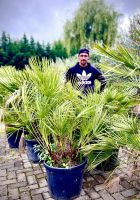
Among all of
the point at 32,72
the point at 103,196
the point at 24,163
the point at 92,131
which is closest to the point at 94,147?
the point at 92,131

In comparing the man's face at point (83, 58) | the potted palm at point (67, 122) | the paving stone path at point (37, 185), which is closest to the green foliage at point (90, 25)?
the man's face at point (83, 58)

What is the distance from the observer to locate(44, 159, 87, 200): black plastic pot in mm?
3477

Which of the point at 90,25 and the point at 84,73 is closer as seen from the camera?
the point at 84,73

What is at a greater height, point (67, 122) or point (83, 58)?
point (83, 58)

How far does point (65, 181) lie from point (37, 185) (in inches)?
29.4

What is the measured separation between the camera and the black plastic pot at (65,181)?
11.4 feet

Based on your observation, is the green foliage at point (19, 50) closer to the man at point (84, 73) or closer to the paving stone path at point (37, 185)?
the man at point (84, 73)

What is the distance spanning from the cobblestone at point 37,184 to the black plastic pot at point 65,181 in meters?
0.14

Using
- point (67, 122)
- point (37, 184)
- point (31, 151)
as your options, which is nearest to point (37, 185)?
point (37, 184)

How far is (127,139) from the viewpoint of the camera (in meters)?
2.91

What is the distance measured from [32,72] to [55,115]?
1.01 meters

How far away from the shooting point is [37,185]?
4070 mm

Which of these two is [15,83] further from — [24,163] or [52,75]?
[24,163]

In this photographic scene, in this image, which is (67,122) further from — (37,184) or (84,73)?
(84,73)
